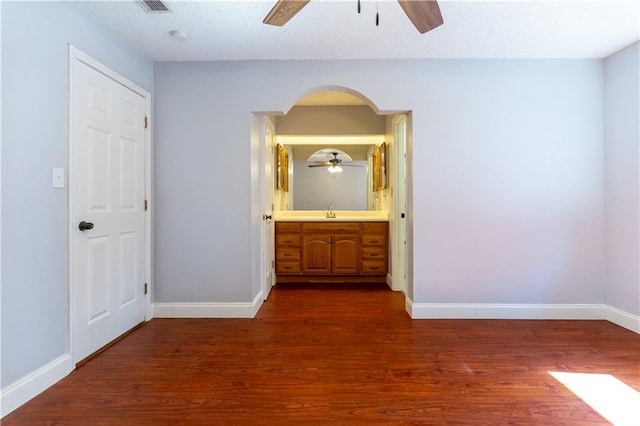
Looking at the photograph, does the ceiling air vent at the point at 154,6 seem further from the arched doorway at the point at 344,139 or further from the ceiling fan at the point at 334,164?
the ceiling fan at the point at 334,164

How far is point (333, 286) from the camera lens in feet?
13.2

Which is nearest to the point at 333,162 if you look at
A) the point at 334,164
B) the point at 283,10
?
the point at 334,164

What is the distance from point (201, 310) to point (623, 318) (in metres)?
3.51

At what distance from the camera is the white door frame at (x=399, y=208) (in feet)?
11.5

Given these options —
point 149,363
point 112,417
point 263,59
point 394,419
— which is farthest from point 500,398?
point 263,59

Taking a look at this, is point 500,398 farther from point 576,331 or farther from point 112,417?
point 112,417

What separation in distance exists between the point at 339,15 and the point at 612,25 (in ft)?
6.26

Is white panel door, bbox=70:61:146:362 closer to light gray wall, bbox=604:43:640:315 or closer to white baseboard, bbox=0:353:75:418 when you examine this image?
white baseboard, bbox=0:353:75:418

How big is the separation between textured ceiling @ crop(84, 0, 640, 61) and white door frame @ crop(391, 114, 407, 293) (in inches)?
39.6

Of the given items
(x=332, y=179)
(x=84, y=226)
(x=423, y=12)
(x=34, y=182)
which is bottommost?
(x=84, y=226)

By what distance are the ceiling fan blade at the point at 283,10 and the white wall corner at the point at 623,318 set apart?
3.28 m

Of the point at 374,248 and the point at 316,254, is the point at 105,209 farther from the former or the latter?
the point at 374,248

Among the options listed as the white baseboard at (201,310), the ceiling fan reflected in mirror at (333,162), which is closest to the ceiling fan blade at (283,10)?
the white baseboard at (201,310)

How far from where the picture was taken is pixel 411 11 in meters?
1.59
